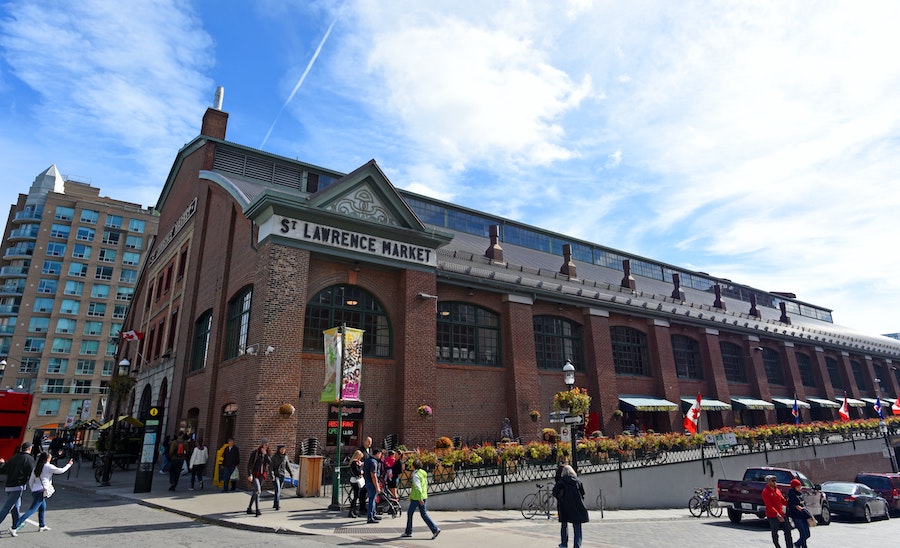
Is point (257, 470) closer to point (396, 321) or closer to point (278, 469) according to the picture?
point (278, 469)

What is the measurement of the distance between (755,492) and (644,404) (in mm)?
12103

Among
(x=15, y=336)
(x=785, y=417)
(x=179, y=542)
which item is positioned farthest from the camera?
(x=15, y=336)

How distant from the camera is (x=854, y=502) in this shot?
1947 cm

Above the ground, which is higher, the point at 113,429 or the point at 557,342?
the point at 557,342

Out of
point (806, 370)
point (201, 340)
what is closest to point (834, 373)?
point (806, 370)

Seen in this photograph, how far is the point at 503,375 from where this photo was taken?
80.2 ft

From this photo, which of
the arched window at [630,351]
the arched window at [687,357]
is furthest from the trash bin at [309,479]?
the arched window at [687,357]

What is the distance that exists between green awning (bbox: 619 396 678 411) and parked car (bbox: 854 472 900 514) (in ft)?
28.6

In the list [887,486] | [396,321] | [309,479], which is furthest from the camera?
[887,486]

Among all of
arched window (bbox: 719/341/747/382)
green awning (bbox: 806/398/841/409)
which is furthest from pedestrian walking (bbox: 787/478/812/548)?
green awning (bbox: 806/398/841/409)

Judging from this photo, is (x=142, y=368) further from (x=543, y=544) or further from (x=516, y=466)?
(x=543, y=544)

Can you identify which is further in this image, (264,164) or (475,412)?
(264,164)

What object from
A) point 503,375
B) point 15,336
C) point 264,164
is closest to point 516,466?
point 503,375

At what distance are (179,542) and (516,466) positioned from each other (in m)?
10.1
